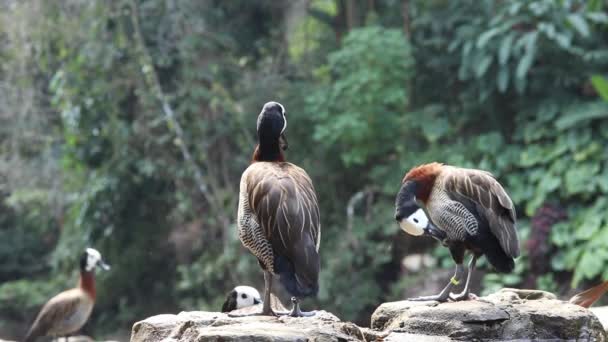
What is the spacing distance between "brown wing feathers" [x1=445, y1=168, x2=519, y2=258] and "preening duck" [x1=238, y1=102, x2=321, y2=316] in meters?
0.84

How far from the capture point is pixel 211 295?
37.8 feet

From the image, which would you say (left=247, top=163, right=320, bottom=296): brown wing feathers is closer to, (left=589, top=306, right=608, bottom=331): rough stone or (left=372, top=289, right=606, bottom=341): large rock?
(left=372, top=289, right=606, bottom=341): large rock

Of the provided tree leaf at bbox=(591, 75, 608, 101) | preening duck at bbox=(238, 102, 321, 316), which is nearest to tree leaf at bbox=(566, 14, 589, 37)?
tree leaf at bbox=(591, 75, 608, 101)

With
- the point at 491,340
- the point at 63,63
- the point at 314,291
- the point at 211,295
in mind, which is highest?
the point at 63,63

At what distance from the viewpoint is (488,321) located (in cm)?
444

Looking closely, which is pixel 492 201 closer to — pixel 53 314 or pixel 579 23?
pixel 53 314

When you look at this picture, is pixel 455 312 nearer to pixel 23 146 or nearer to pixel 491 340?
pixel 491 340

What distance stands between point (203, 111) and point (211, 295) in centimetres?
234

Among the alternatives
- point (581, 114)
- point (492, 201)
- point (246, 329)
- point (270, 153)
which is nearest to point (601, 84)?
point (581, 114)

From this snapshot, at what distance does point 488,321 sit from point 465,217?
583mm

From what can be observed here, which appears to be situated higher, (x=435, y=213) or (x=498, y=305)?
(x=435, y=213)

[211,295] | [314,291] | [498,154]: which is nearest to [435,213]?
[314,291]

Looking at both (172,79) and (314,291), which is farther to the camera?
(172,79)

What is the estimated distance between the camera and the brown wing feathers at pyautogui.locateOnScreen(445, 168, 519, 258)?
15.5 ft
